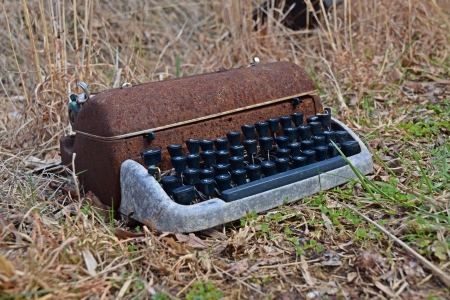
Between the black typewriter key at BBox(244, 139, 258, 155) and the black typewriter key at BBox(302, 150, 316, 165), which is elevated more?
the black typewriter key at BBox(244, 139, 258, 155)

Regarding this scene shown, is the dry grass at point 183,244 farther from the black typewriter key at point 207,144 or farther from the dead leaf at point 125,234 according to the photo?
the black typewriter key at point 207,144

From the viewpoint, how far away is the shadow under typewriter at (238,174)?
2031 mm

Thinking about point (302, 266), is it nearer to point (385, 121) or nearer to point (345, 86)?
point (385, 121)

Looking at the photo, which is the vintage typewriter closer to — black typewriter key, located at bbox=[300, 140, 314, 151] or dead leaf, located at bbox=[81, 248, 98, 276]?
black typewriter key, located at bbox=[300, 140, 314, 151]

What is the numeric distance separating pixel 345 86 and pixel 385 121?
0.77 m

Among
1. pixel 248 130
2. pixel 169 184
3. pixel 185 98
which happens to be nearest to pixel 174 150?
pixel 169 184

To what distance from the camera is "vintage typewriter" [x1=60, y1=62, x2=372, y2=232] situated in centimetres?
209

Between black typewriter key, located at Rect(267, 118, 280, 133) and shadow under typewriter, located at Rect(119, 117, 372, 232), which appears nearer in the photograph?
shadow under typewriter, located at Rect(119, 117, 372, 232)

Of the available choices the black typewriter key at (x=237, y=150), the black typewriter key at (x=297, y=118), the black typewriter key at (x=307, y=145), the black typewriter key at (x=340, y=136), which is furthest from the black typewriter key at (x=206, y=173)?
the black typewriter key at (x=340, y=136)

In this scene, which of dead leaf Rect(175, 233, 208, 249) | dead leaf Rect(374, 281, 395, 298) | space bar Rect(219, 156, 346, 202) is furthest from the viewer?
space bar Rect(219, 156, 346, 202)

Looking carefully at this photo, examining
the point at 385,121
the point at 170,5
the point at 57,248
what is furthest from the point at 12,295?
the point at 170,5

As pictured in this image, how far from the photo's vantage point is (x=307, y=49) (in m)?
4.95

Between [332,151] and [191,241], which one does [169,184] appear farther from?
[332,151]

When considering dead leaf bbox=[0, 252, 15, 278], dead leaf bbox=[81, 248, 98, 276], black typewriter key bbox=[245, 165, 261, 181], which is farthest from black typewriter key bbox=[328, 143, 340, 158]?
dead leaf bbox=[0, 252, 15, 278]
